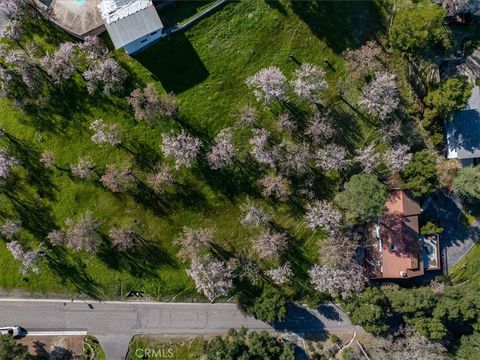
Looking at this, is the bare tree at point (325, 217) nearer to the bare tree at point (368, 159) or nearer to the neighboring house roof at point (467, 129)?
the bare tree at point (368, 159)

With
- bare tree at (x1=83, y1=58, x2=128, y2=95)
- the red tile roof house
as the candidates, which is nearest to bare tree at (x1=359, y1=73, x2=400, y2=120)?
the red tile roof house

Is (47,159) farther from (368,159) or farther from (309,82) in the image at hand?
(368,159)

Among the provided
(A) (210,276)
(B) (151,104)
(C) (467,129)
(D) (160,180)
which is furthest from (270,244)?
(C) (467,129)

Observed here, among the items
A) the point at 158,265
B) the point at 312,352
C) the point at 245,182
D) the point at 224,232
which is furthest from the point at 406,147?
the point at 158,265

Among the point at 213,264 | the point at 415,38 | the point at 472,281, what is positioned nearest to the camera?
the point at 415,38

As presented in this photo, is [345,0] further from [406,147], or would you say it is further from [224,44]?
[406,147]

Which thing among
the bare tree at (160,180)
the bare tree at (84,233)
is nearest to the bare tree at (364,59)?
the bare tree at (160,180)

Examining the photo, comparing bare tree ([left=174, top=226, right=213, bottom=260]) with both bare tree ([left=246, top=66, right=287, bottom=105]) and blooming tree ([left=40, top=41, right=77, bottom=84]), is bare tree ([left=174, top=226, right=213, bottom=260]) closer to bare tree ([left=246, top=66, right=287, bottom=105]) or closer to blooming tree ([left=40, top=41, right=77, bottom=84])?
bare tree ([left=246, top=66, right=287, bottom=105])
